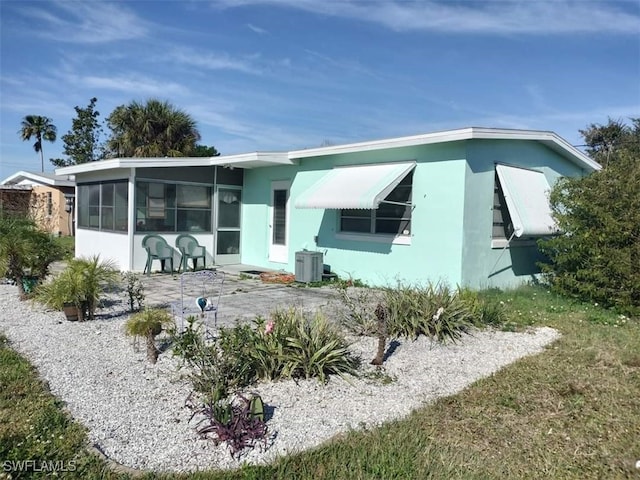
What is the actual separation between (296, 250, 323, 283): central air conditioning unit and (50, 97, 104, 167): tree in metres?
35.1

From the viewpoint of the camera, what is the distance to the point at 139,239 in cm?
1395

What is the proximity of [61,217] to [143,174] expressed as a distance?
17834mm

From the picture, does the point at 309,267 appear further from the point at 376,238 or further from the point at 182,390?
Result: the point at 182,390

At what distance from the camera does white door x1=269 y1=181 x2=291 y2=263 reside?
1460 centimetres

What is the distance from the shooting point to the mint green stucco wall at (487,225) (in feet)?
33.7

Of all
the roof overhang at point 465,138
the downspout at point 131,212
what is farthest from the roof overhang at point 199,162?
the roof overhang at point 465,138

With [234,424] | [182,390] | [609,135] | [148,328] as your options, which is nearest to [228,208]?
[148,328]

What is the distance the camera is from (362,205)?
10406 millimetres

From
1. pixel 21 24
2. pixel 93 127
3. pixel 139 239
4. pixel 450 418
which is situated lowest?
pixel 450 418

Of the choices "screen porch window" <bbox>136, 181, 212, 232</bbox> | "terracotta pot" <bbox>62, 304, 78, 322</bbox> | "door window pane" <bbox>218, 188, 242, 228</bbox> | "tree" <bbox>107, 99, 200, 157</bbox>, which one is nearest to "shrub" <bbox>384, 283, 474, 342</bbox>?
"terracotta pot" <bbox>62, 304, 78, 322</bbox>

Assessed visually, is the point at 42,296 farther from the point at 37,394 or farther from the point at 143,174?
the point at 143,174

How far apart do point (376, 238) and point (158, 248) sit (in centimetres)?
667

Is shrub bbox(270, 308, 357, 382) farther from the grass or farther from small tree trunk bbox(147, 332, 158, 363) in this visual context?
small tree trunk bbox(147, 332, 158, 363)

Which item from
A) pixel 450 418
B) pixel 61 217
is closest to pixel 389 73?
pixel 450 418
